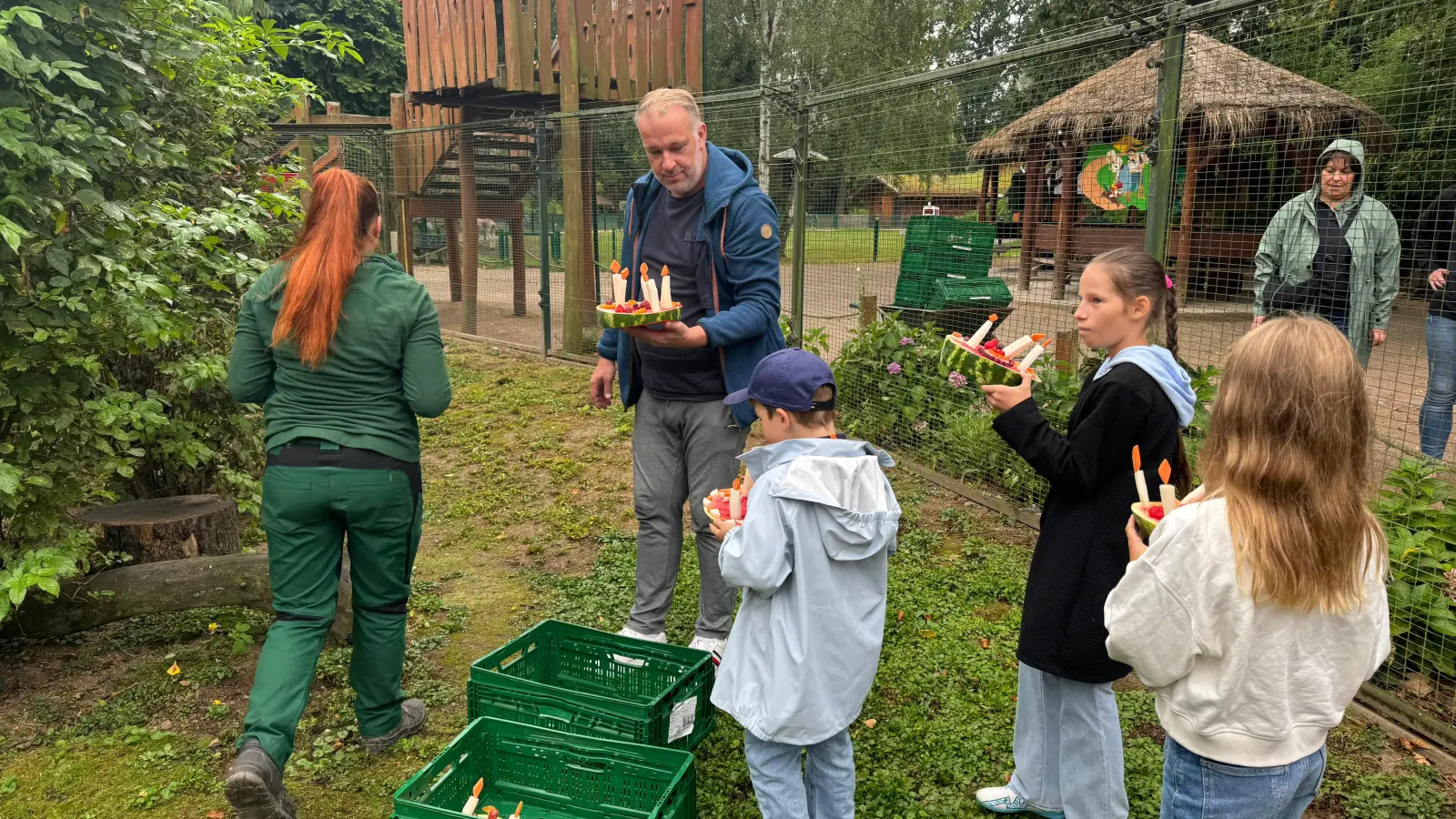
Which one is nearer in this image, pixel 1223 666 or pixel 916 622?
pixel 1223 666

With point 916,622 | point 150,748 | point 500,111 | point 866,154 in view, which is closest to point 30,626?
point 150,748

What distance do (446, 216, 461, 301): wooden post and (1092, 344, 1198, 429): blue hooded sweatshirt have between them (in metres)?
12.4

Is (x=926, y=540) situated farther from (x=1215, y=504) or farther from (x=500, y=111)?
(x=500, y=111)

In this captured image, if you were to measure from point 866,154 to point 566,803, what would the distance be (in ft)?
16.1

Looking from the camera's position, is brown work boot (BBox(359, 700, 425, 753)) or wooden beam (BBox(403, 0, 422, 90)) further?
wooden beam (BBox(403, 0, 422, 90))

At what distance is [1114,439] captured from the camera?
237 centimetres

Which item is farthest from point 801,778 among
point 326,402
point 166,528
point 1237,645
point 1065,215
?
point 1065,215

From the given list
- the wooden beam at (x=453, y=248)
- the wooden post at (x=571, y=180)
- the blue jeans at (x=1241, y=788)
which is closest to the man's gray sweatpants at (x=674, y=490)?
the blue jeans at (x=1241, y=788)

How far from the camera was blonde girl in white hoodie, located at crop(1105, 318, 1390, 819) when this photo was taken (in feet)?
5.61

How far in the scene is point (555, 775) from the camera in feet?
8.77

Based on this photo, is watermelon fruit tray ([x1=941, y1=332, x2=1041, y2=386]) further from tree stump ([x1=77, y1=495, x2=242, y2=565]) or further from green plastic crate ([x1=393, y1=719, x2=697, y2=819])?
tree stump ([x1=77, y1=495, x2=242, y2=565])

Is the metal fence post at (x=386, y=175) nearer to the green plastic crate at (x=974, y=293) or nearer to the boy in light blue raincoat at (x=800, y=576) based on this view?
the green plastic crate at (x=974, y=293)

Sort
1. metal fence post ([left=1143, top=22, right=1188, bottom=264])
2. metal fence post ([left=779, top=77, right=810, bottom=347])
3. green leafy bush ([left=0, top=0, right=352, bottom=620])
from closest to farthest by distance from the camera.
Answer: green leafy bush ([left=0, top=0, right=352, bottom=620]) < metal fence post ([left=1143, top=22, right=1188, bottom=264]) < metal fence post ([left=779, top=77, right=810, bottom=347])

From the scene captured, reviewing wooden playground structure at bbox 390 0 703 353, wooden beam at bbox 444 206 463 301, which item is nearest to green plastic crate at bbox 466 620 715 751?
wooden playground structure at bbox 390 0 703 353
